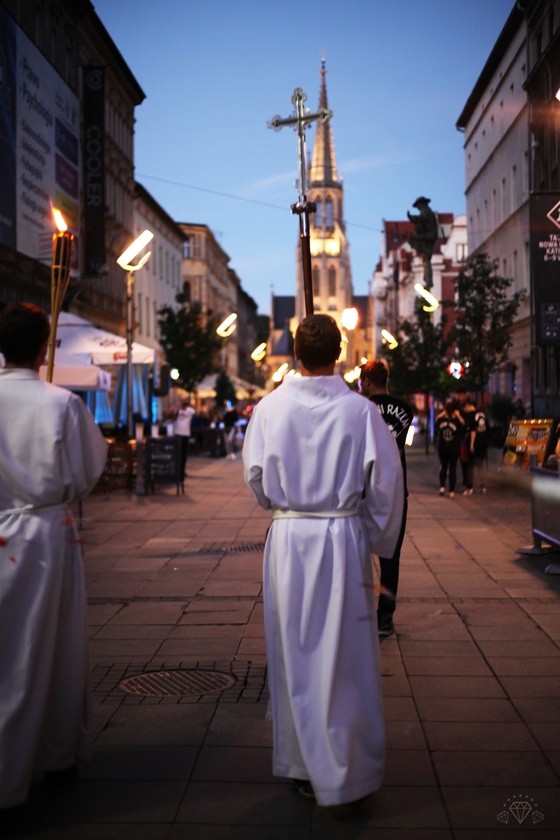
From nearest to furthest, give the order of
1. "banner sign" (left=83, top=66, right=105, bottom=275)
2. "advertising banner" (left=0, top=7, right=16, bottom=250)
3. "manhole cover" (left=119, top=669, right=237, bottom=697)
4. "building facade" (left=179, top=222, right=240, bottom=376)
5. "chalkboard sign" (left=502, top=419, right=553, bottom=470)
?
"manhole cover" (left=119, top=669, right=237, bottom=697), "chalkboard sign" (left=502, top=419, right=553, bottom=470), "advertising banner" (left=0, top=7, right=16, bottom=250), "banner sign" (left=83, top=66, right=105, bottom=275), "building facade" (left=179, top=222, right=240, bottom=376)

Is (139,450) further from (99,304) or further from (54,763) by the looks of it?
(99,304)

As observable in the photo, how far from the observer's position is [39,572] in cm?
477

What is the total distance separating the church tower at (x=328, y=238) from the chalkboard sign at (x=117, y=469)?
129446 millimetres

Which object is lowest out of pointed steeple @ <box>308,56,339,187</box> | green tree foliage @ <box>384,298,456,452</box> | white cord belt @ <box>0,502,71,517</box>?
white cord belt @ <box>0,502,71,517</box>

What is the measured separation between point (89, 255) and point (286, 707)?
114ft

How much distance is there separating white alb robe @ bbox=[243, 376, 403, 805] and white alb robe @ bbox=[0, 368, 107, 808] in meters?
0.78

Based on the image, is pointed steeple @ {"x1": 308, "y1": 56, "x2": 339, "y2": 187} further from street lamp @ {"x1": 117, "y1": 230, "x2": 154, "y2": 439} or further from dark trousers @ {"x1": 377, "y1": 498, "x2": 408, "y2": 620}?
dark trousers @ {"x1": 377, "y1": 498, "x2": 408, "y2": 620}

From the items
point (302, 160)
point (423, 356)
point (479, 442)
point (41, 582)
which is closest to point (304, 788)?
point (41, 582)

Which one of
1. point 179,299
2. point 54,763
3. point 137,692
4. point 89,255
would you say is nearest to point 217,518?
point 137,692

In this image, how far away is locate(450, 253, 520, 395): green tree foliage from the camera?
1367 inches

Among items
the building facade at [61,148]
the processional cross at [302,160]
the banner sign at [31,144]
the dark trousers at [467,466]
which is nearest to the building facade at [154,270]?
the building facade at [61,148]

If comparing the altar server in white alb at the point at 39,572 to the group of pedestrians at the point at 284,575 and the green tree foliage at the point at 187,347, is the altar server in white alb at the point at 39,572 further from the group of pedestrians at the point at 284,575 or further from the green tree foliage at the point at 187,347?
the green tree foliage at the point at 187,347

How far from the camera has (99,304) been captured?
4675 centimetres


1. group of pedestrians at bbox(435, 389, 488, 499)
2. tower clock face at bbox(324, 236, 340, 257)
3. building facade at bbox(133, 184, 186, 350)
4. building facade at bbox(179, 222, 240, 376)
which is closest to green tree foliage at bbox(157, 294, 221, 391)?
building facade at bbox(133, 184, 186, 350)
